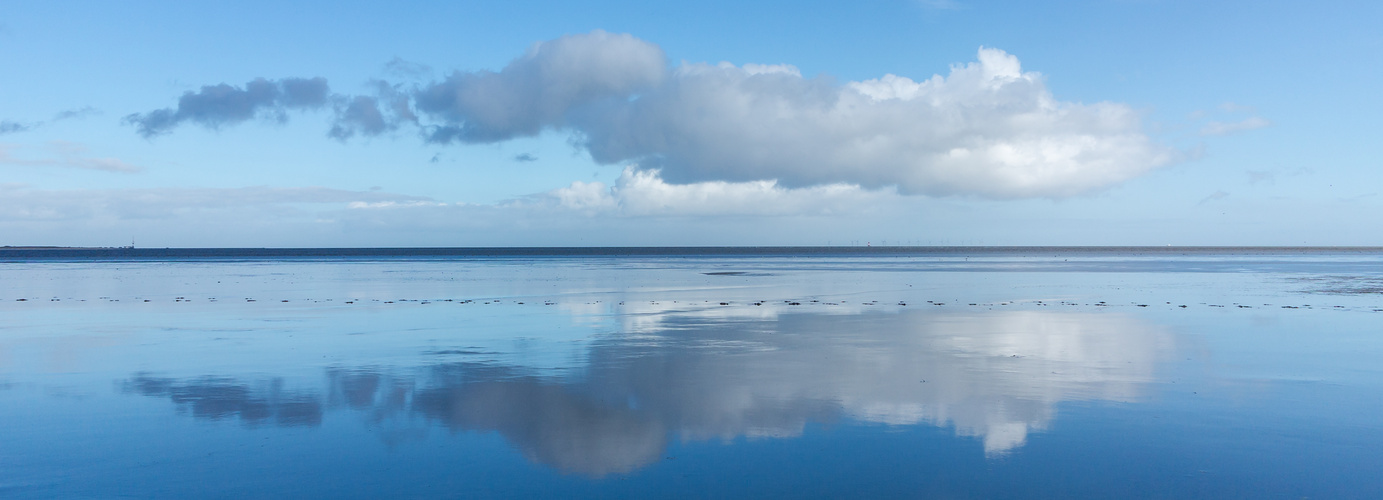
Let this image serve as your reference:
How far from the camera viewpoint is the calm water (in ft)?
24.9

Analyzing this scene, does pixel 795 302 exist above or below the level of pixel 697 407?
above

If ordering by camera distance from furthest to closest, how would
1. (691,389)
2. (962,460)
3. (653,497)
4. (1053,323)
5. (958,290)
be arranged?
(958,290), (1053,323), (691,389), (962,460), (653,497)

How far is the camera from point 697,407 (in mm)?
10633

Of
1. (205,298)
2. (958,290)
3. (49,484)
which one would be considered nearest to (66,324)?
(205,298)

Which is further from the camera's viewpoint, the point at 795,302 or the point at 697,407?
the point at 795,302

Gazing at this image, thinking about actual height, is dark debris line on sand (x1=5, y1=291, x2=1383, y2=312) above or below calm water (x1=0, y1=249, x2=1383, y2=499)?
above

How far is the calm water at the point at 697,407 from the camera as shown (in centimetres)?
760

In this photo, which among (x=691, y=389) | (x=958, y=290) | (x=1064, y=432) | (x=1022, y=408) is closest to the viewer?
(x=1064, y=432)

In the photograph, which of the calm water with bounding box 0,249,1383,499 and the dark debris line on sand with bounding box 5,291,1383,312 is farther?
the dark debris line on sand with bounding box 5,291,1383,312

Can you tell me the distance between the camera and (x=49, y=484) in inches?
294

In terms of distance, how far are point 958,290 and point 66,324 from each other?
98.0ft

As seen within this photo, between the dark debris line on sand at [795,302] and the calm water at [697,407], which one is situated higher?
the dark debris line on sand at [795,302]

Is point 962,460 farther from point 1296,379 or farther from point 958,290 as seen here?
point 958,290

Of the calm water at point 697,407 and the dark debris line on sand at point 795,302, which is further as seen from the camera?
the dark debris line on sand at point 795,302
